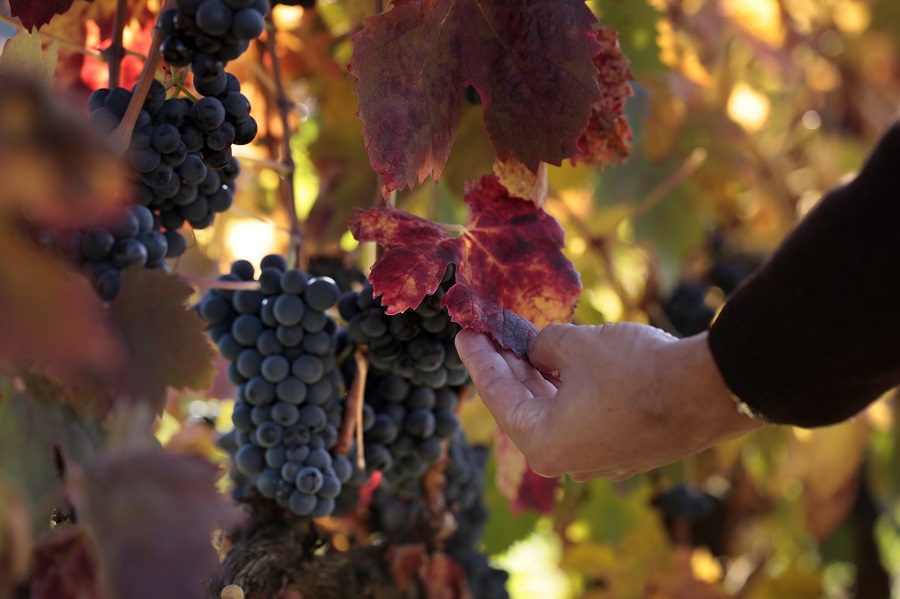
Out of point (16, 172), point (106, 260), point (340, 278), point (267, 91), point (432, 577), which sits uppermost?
point (16, 172)

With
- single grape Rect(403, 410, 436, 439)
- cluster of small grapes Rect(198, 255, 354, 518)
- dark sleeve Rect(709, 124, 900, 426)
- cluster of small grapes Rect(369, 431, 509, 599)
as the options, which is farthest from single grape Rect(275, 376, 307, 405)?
dark sleeve Rect(709, 124, 900, 426)

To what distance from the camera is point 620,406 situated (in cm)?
45

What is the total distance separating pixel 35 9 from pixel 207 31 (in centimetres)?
12

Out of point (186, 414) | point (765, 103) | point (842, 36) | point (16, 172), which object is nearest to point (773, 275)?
point (16, 172)

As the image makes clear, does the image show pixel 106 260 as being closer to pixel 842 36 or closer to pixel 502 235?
pixel 502 235

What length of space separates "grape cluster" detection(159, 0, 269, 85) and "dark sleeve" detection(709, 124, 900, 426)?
0.34m

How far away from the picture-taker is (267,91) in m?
0.98

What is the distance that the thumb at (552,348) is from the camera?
1.65 ft

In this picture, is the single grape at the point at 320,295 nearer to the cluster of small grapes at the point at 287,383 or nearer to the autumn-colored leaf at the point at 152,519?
the cluster of small grapes at the point at 287,383

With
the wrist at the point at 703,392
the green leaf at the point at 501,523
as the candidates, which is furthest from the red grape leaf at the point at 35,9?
the green leaf at the point at 501,523

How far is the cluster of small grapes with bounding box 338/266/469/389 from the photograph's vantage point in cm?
64

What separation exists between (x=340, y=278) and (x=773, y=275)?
0.51 meters

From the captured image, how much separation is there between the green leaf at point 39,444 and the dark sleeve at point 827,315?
334 mm

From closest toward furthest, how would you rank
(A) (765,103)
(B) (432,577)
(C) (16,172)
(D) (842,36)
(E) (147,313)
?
(C) (16,172)
(E) (147,313)
(B) (432,577)
(A) (765,103)
(D) (842,36)
